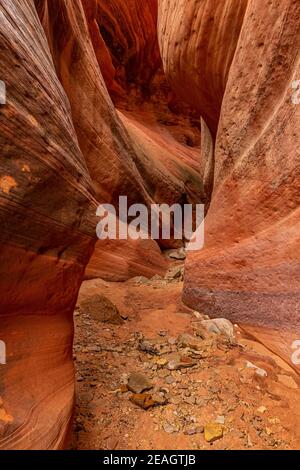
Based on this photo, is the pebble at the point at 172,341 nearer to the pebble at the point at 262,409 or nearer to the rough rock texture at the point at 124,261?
the pebble at the point at 262,409

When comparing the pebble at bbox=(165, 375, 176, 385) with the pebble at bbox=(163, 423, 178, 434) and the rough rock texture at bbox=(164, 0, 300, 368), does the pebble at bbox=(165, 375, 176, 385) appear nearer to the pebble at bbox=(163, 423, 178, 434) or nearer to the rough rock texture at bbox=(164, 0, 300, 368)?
the pebble at bbox=(163, 423, 178, 434)

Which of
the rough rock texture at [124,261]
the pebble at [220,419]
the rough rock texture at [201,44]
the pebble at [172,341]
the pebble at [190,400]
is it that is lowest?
the pebble at [220,419]

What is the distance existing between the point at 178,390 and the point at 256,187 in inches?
90.4

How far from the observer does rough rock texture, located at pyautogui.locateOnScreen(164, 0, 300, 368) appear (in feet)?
9.33

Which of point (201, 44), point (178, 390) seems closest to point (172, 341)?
point (178, 390)

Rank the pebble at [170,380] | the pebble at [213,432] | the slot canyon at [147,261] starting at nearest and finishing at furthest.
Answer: the slot canyon at [147,261] < the pebble at [213,432] < the pebble at [170,380]

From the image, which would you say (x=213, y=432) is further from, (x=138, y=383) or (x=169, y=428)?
(x=138, y=383)

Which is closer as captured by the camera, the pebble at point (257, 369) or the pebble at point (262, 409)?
the pebble at point (262, 409)

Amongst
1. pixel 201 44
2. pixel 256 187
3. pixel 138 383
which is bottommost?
pixel 138 383

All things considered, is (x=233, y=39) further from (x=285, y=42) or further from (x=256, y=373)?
(x=256, y=373)

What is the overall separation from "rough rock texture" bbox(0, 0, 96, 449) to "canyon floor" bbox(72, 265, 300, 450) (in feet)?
1.25

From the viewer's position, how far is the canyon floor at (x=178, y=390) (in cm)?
171

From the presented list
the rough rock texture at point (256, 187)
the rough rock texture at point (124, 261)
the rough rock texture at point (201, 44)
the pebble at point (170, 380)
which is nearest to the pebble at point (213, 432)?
the pebble at point (170, 380)

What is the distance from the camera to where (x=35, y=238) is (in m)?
1.66
